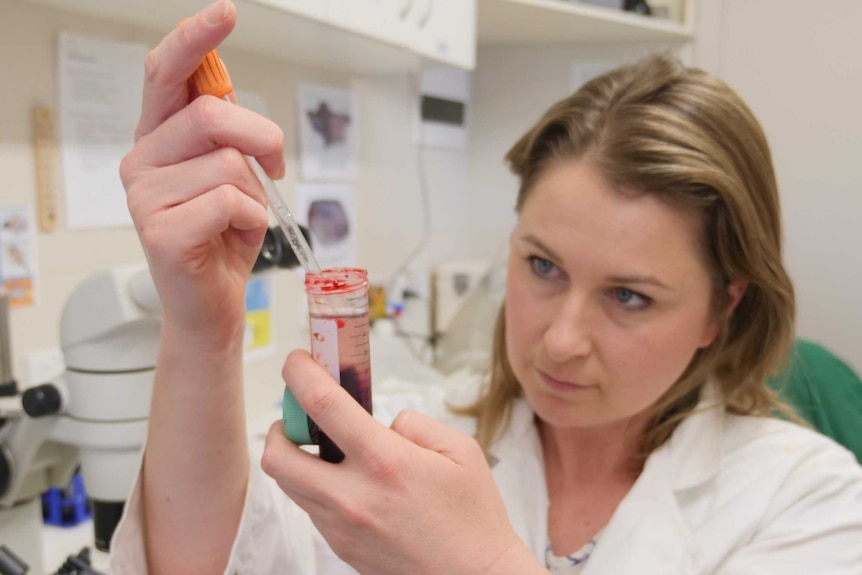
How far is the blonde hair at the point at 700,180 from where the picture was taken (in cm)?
90

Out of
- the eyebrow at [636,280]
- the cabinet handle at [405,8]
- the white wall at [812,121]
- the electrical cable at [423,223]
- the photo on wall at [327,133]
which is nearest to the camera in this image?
the eyebrow at [636,280]

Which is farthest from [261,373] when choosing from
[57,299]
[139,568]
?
[139,568]

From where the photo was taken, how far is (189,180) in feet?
1.92

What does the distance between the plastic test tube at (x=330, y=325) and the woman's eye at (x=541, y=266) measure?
0.43m

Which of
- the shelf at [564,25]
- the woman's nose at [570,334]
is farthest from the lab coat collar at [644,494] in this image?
the shelf at [564,25]

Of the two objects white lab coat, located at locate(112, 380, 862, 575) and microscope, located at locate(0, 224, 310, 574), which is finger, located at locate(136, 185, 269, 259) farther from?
white lab coat, located at locate(112, 380, 862, 575)

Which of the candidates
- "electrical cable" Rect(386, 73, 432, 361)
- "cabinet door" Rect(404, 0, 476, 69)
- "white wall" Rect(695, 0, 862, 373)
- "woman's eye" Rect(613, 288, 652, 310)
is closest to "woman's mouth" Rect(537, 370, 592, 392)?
"woman's eye" Rect(613, 288, 652, 310)

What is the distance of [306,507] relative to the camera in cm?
59

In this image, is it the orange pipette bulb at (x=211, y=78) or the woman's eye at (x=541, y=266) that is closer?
the orange pipette bulb at (x=211, y=78)

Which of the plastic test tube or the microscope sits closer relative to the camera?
the plastic test tube

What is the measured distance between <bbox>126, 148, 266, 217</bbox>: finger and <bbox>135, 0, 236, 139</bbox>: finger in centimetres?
5

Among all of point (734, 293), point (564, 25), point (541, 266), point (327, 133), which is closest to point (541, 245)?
point (541, 266)

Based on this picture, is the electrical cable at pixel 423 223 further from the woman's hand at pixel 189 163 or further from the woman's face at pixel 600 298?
the woman's hand at pixel 189 163

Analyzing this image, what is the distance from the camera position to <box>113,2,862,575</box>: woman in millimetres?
578
